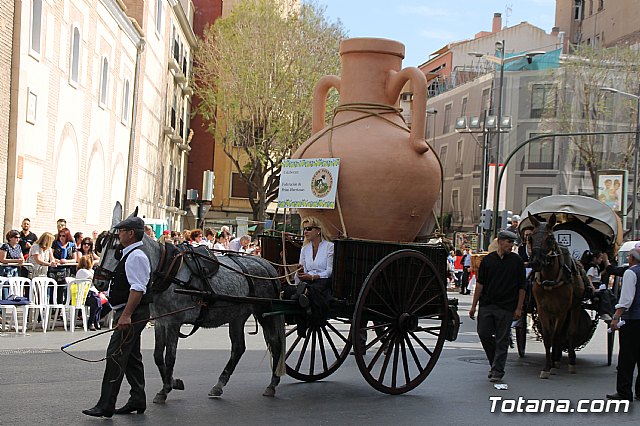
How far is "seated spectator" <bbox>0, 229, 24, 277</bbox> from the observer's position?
16938 millimetres

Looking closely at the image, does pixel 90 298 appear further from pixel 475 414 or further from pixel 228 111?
pixel 228 111

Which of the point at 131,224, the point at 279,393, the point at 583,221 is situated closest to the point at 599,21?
the point at 583,221

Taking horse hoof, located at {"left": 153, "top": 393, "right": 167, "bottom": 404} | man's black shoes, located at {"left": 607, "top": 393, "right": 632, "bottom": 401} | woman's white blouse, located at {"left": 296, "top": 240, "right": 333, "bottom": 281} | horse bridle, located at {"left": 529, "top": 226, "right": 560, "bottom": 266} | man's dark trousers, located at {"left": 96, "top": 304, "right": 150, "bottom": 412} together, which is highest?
horse bridle, located at {"left": 529, "top": 226, "right": 560, "bottom": 266}

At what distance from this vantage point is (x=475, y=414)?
9281 millimetres

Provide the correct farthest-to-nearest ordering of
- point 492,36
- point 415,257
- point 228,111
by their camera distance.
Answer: point 492,36, point 228,111, point 415,257

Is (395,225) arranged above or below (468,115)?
below

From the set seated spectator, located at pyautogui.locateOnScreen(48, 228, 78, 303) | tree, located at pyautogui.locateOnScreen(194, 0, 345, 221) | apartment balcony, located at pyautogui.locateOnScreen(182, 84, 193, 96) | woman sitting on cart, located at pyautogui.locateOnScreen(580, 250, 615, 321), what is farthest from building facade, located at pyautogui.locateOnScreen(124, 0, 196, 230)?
woman sitting on cart, located at pyautogui.locateOnScreen(580, 250, 615, 321)

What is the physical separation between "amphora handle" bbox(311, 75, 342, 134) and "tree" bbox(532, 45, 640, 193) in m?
40.2

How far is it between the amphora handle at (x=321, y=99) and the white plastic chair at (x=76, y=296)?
6610mm

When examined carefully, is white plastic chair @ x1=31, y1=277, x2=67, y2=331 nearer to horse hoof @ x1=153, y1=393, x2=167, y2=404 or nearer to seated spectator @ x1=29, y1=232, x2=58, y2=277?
seated spectator @ x1=29, y1=232, x2=58, y2=277

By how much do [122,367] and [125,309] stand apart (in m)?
0.52

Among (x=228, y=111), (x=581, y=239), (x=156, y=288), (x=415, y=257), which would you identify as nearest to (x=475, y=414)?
(x=415, y=257)

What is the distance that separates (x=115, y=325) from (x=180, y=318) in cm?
73

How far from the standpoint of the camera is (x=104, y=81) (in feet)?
96.5
